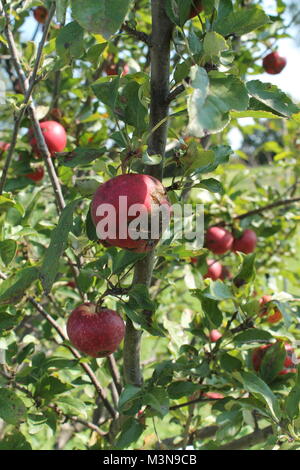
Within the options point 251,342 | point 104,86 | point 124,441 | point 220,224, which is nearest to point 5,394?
point 124,441

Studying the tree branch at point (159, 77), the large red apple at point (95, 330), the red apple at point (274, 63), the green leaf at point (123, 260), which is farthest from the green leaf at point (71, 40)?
the red apple at point (274, 63)

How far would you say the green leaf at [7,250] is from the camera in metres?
1.06

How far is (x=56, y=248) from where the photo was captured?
2.47 ft

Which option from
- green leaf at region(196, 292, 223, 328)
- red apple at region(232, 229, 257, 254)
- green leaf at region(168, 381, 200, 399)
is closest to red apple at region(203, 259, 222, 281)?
red apple at region(232, 229, 257, 254)

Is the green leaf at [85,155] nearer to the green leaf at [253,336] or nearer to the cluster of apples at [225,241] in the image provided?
the green leaf at [253,336]

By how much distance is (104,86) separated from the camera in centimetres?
79

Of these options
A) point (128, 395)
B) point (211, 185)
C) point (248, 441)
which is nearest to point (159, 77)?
point (211, 185)

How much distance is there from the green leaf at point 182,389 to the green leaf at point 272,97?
0.63 metres

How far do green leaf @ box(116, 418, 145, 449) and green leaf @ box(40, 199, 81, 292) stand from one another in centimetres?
45

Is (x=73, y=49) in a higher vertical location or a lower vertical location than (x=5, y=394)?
higher
